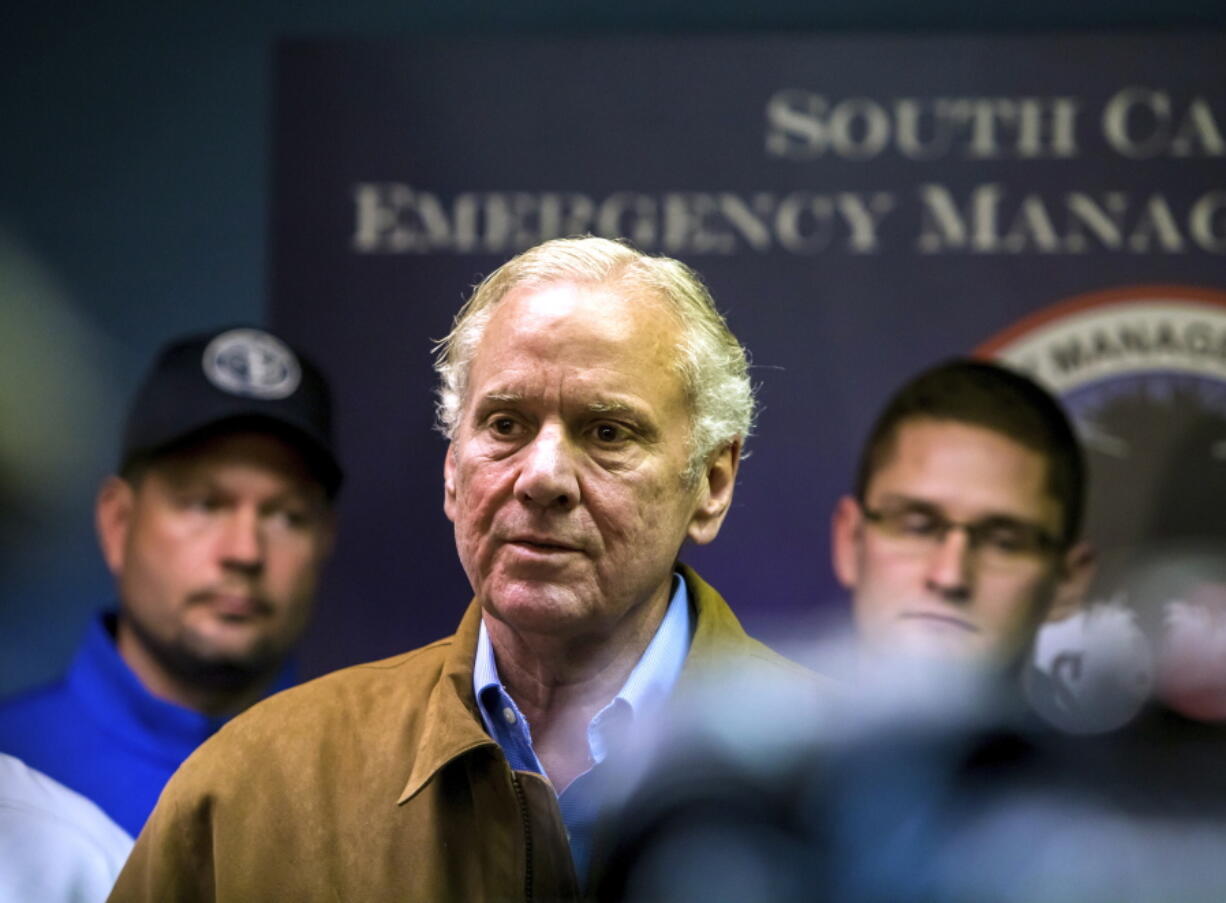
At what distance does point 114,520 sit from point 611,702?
132 centimetres

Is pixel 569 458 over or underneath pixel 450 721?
over

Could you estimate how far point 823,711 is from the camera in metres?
1.96

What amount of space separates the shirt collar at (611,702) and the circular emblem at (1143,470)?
0.98m

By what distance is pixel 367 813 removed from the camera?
160 centimetres

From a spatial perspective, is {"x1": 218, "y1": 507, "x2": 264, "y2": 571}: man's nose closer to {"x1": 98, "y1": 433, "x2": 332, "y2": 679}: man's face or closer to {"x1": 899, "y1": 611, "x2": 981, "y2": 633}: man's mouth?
{"x1": 98, "y1": 433, "x2": 332, "y2": 679}: man's face

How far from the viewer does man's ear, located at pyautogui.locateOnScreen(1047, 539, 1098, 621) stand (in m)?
2.53

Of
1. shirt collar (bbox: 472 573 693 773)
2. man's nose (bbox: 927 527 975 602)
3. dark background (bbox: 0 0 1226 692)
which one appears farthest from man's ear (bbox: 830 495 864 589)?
shirt collar (bbox: 472 573 693 773)

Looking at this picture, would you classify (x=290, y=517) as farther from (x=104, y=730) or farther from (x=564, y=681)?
(x=564, y=681)

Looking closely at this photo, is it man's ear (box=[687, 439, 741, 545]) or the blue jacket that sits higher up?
man's ear (box=[687, 439, 741, 545])

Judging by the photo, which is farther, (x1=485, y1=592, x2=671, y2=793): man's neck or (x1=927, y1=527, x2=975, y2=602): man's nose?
(x1=927, y1=527, x2=975, y2=602): man's nose

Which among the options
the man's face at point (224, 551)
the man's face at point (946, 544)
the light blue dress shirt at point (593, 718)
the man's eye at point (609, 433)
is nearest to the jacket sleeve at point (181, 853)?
the light blue dress shirt at point (593, 718)

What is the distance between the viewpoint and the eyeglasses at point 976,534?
2557 millimetres

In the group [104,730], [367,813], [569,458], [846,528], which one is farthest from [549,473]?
[104,730]

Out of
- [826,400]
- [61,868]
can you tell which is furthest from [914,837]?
[61,868]
